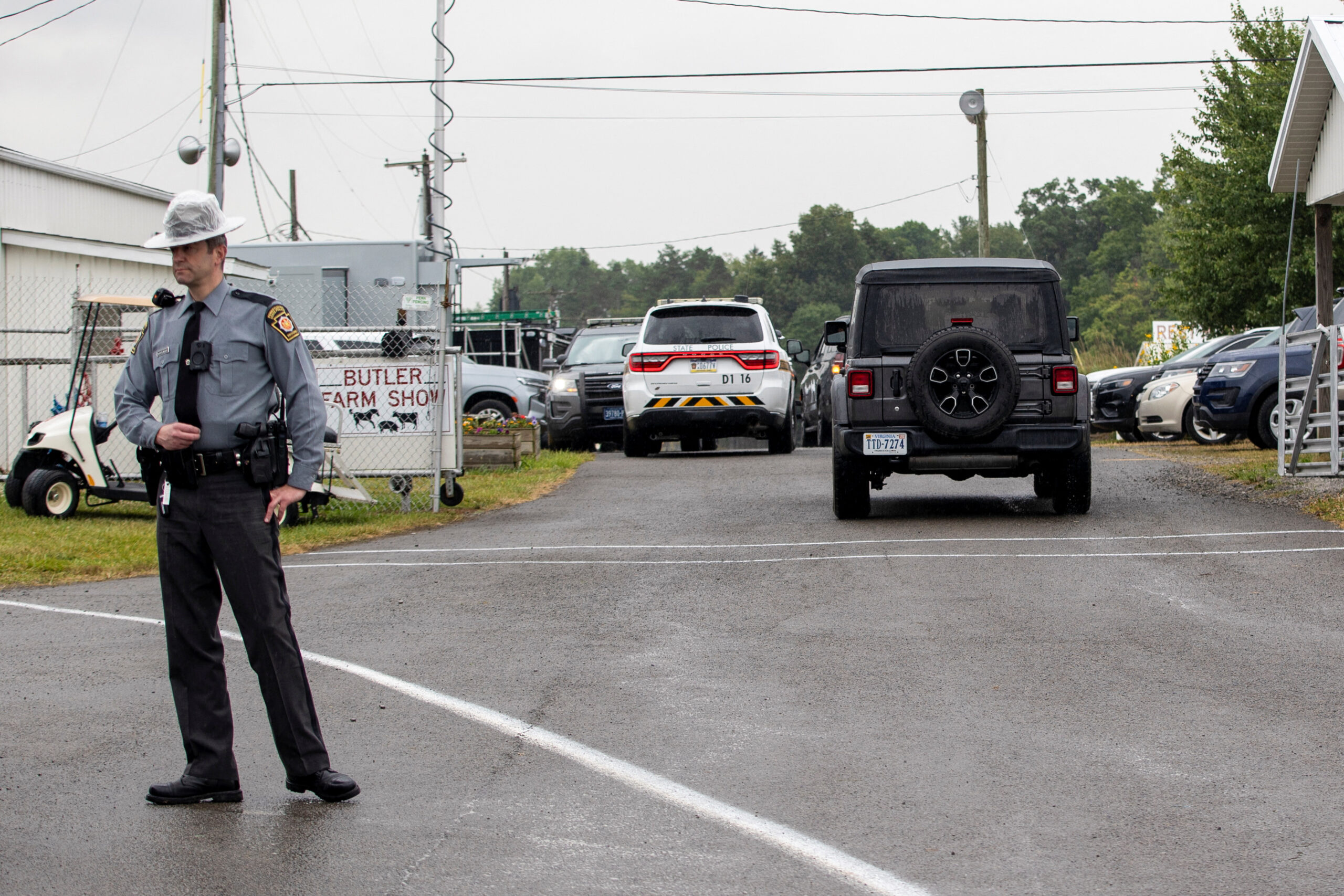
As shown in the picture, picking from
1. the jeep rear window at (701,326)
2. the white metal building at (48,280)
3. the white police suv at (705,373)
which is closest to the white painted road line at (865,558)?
the white metal building at (48,280)

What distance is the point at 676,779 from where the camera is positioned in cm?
520

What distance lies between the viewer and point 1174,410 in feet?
72.4

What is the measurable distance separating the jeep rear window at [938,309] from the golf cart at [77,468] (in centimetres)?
442

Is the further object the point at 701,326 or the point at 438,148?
the point at 438,148

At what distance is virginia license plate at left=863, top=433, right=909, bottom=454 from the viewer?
12.2 m

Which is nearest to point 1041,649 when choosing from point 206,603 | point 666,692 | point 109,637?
point 666,692

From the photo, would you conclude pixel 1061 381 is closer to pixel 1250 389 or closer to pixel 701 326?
pixel 1250 389

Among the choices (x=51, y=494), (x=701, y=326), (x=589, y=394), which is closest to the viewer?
(x=51, y=494)

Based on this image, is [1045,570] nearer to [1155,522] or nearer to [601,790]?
[1155,522]

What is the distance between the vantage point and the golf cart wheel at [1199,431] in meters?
21.5

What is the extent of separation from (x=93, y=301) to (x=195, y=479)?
979 cm

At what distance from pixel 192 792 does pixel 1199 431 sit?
61.4 ft

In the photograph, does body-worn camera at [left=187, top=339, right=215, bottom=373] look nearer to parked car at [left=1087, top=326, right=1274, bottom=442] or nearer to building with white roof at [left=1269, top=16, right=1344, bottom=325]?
building with white roof at [left=1269, top=16, right=1344, bottom=325]

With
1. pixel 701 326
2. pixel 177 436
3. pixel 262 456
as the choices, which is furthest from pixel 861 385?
pixel 177 436
